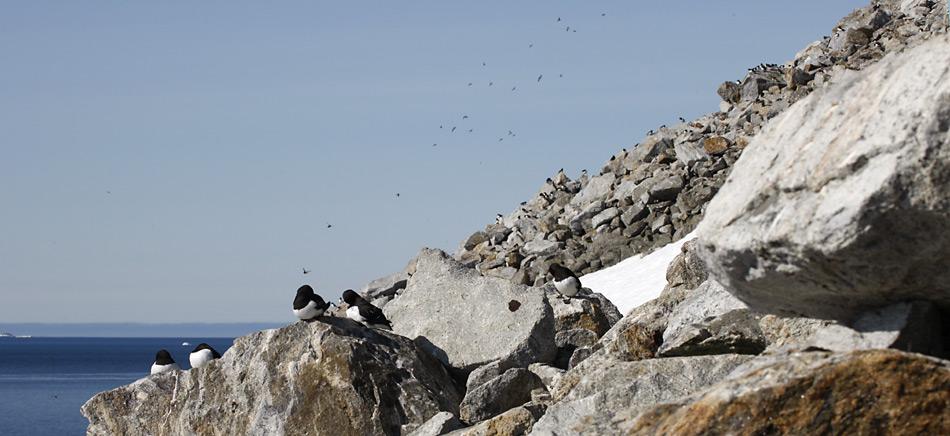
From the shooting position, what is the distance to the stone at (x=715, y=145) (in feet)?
132

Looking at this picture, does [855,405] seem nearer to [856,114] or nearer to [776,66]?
[856,114]

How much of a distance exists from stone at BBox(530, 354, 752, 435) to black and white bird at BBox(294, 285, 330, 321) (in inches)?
242

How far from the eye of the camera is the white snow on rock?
3325 cm

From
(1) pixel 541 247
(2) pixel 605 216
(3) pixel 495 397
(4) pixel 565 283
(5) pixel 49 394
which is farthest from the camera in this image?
(5) pixel 49 394

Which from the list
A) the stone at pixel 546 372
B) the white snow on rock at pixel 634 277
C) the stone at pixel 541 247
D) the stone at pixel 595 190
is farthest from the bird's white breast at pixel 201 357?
the stone at pixel 595 190

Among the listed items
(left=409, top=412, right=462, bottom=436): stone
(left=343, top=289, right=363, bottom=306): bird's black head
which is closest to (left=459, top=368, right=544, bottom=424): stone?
(left=409, top=412, right=462, bottom=436): stone

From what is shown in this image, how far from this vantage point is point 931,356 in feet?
30.4

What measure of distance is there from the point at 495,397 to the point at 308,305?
10.6 feet

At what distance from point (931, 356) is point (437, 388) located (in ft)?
27.2

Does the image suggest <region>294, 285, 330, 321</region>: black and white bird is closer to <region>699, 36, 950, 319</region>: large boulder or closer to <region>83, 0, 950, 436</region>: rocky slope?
<region>83, 0, 950, 436</region>: rocky slope

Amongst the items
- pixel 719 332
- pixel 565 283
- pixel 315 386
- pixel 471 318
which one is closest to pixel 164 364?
pixel 471 318

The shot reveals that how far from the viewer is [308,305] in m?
17.4

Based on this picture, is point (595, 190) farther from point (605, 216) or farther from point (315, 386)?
point (315, 386)

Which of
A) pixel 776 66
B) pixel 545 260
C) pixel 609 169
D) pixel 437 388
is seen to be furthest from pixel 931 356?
pixel 776 66
